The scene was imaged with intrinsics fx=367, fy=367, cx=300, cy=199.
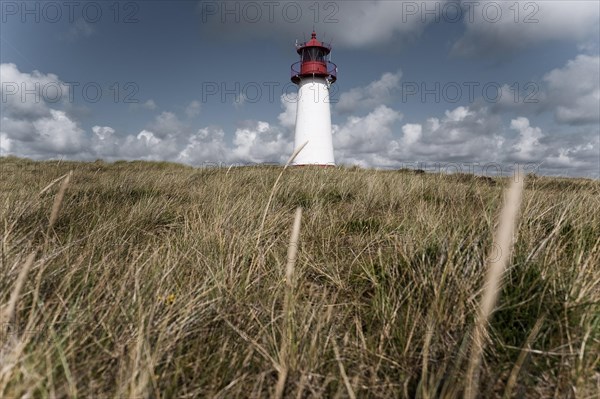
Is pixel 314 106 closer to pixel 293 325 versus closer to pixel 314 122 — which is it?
pixel 314 122

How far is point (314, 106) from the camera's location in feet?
69.2

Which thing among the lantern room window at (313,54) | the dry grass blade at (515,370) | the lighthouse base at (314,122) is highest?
the lantern room window at (313,54)

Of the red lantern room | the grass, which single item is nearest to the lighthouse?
the red lantern room

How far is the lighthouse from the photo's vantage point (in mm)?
20906

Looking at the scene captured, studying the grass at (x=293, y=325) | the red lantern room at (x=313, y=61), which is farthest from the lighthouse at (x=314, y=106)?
the grass at (x=293, y=325)

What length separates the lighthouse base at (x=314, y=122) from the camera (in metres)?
20.9

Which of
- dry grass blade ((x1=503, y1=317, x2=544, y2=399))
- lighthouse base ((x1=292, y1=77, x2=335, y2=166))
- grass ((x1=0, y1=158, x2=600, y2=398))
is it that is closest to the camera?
dry grass blade ((x1=503, y1=317, x2=544, y2=399))

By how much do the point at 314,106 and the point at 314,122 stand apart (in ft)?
2.97

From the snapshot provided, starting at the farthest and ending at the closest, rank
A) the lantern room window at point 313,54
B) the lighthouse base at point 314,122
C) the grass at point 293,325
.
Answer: the lantern room window at point 313,54 < the lighthouse base at point 314,122 < the grass at point 293,325

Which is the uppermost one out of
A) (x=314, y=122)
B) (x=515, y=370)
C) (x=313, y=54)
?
(x=313, y=54)

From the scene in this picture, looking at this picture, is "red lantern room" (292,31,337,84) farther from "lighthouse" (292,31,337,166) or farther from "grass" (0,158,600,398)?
"grass" (0,158,600,398)

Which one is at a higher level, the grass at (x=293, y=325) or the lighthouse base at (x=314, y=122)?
the lighthouse base at (x=314, y=122)

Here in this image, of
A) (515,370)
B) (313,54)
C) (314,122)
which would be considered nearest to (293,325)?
(515,370)

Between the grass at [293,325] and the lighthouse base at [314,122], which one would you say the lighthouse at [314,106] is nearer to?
the lighthouse base at [314,122]
